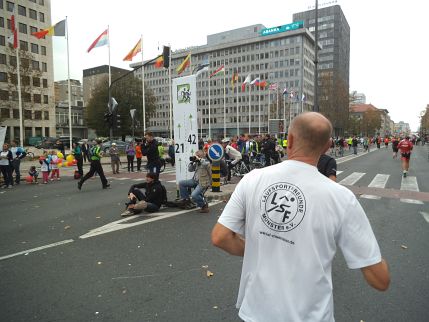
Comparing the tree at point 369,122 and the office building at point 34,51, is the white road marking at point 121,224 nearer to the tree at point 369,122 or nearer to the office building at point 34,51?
the office building at point 34,51

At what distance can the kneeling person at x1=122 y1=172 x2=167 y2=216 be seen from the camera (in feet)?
24.9

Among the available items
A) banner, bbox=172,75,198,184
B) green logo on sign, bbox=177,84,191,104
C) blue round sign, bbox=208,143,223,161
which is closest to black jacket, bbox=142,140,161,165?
banner, bbox=172,75,198,184

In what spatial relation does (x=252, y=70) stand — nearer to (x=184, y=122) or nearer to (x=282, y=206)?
(x=184, y=122)

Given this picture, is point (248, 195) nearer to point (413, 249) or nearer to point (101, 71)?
point (413, 249)

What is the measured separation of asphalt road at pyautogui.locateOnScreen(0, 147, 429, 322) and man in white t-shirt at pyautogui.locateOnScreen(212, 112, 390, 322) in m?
1.81

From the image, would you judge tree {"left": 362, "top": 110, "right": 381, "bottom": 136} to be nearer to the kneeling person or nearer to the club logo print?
the kneeling person

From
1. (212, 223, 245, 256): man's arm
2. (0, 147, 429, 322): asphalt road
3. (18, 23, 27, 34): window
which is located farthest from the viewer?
(18, 23, 27, 34): window

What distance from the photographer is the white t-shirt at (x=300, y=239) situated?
1.50 metres

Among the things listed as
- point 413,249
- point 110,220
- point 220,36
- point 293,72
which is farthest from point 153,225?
point 220,36

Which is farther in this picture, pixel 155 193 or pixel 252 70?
pixel 252 70

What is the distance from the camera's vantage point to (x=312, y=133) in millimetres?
1618

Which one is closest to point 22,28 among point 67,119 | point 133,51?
point 67,119

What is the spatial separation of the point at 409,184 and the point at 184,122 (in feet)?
31.0

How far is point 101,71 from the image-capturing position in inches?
4833
